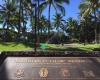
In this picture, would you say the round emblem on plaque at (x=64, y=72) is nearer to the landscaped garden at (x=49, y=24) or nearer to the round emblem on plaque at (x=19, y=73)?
the round emblem on plaque at (x=19, y=73)

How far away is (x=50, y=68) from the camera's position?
684 cm

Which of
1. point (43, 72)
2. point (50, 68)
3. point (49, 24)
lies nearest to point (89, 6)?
point (49, 24)

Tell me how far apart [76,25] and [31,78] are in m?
77.1

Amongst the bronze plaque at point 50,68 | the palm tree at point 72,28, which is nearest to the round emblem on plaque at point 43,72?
the bronze plaque at point 50,68

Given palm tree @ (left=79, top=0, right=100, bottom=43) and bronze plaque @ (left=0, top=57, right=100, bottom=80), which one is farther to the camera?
palm tree @ (left=79, top=0, right=100, bottom=43)

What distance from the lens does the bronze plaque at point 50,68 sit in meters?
6.70

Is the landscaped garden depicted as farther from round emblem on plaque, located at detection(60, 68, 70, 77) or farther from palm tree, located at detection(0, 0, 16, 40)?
round emblem on plaque, located at detection(60, 68, 70, 77)

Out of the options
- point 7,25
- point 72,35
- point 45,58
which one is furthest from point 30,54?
point 72,35

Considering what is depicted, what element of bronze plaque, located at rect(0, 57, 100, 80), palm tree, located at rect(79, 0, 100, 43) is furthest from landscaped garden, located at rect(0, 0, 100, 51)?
bronze plaque, located at rect(0, 57, 100, 80)

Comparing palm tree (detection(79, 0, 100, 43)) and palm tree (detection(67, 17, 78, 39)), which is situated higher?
palm tree (detection(79, 0, 100, 43))

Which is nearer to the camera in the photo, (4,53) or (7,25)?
(4,53)

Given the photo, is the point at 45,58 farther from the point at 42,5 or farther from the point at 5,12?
the point at 5,12

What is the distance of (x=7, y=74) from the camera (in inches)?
266

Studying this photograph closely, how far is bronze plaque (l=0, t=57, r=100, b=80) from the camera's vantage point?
6703 mm
